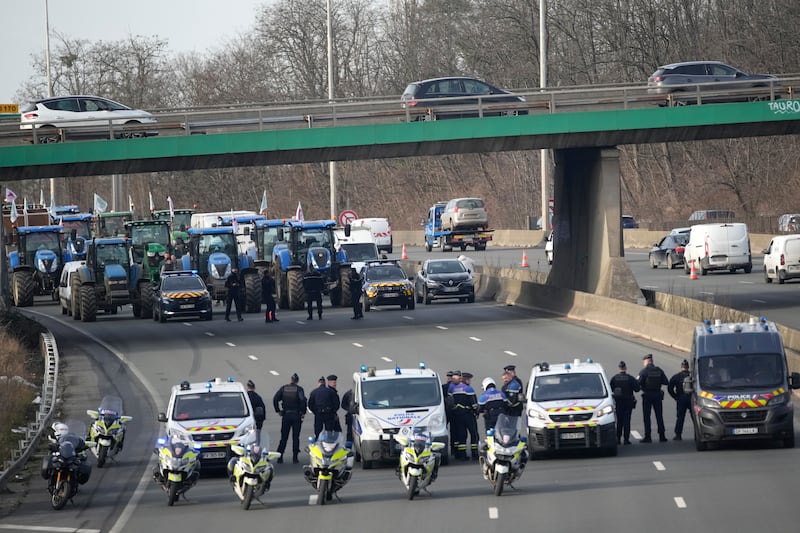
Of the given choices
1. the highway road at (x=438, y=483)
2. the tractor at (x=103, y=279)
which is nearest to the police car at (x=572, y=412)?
the highway road at (x=438, y=483)

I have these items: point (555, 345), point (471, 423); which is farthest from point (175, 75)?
point (471, 423)

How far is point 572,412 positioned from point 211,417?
18.8 feet

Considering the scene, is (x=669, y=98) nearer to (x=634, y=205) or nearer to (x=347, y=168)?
(x=634, y=205)

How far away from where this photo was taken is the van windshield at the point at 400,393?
2253 cm

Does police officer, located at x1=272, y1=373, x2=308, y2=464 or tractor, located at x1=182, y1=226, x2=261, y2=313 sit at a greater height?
tractor, located at x1=182, y1=226, x2=261, y2=313

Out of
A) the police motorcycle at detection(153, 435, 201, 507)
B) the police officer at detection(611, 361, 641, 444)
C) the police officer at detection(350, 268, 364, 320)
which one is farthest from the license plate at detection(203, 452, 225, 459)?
the police officer at detection(350, 268, 364, 320)

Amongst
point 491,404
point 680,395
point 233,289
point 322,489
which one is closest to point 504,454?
point 322,489

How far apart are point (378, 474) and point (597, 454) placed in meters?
3.69

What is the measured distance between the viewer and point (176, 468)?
2008 centimetres

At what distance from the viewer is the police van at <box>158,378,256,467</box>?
2216 cm

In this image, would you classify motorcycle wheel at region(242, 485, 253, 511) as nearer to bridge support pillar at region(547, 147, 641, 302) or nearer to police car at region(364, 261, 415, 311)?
bridge support pillar at region(547, 147, 641, 302)

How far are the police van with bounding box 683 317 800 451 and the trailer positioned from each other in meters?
52.5

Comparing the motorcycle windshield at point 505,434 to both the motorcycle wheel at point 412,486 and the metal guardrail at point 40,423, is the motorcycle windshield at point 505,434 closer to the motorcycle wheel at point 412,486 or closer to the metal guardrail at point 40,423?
the motorcycle wheel at point 412,486

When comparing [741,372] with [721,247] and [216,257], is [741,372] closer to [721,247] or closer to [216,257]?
[216,257]
